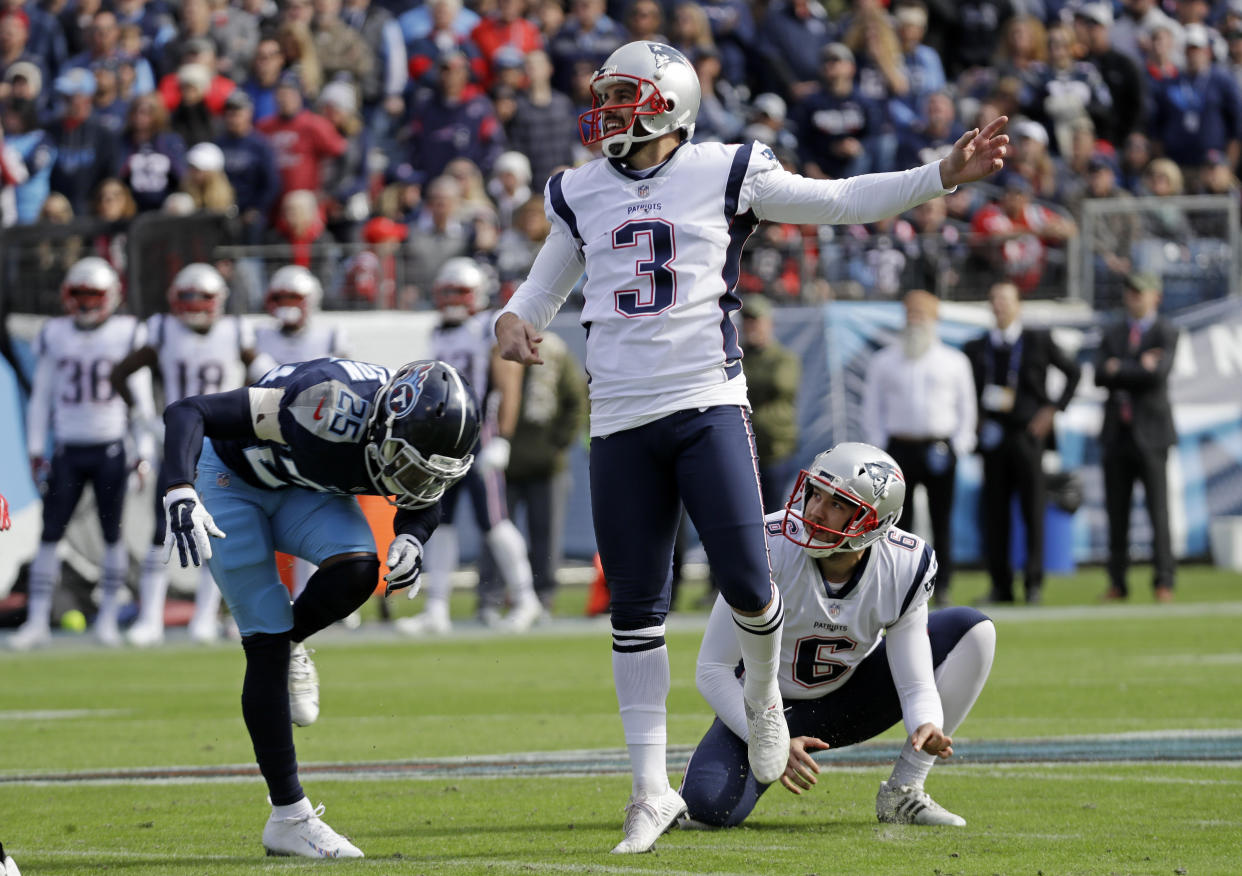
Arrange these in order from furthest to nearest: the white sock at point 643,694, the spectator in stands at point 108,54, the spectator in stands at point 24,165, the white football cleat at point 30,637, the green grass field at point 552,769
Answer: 1. the spectator in stands at point 108,54
2. the spectator in stands at point 24,165
3. the white football cleat at point 30,637
4. the white sock at point 643,694
5. the green grass field at point 552,769

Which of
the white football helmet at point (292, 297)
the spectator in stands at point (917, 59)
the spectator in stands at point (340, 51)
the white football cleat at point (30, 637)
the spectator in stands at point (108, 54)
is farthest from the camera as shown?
the spectator in stands at point (917, 59)

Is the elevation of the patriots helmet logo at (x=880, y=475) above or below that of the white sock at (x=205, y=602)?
above

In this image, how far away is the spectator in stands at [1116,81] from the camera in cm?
1753

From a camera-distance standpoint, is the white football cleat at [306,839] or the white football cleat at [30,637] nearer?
the white football cleat at [306,839]

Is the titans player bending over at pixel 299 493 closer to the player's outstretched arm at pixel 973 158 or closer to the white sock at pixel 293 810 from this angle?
the white sock at pixel 293 810

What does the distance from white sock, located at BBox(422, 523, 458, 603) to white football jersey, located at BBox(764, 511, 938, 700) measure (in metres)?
6.80

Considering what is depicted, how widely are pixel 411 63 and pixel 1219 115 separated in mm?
7125

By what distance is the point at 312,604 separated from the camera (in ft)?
17.0

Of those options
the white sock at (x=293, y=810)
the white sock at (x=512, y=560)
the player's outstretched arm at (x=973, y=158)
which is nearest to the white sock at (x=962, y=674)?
the player's outstretched arm at (x=973, y=158)

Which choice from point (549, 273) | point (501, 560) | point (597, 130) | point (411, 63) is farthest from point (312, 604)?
point (411, 63)

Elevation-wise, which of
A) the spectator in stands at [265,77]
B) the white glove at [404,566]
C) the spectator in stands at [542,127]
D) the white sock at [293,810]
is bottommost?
the white sock at [293,810]

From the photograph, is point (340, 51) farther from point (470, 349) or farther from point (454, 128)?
point (470, 349)

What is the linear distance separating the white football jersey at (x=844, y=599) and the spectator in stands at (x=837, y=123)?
1070 cm

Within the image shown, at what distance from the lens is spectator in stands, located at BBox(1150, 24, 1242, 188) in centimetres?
1728
